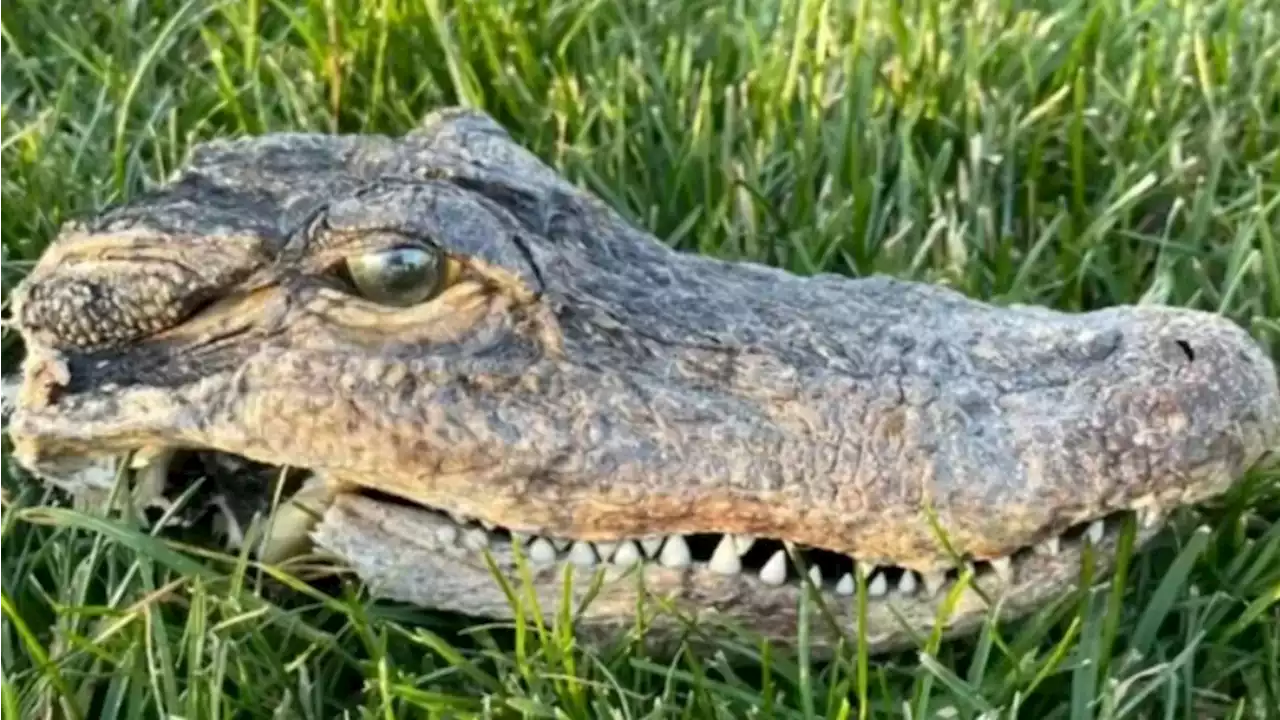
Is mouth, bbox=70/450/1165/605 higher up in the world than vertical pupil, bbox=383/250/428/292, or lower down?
lower down

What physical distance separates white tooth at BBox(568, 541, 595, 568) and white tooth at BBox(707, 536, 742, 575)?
0.51 ft

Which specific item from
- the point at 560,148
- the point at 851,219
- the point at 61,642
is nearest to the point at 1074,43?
the point at 851,219

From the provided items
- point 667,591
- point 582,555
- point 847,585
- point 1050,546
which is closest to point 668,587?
point 667,591

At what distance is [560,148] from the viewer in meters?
3.35

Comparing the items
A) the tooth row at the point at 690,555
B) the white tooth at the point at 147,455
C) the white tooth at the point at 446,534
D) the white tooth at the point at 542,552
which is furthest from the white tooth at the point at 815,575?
the white tooth at the point at 147,455

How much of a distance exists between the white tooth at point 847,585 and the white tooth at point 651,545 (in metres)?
0.24

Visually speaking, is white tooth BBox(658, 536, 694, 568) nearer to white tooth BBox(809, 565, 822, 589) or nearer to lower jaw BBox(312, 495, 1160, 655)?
lower jaw BBox(312, 495, 1160, 655)

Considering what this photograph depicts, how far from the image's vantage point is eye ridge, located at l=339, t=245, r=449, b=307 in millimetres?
2123

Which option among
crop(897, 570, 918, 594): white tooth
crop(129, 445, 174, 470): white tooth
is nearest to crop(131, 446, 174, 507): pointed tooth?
crop(129, 445, 174, 470): white tooth

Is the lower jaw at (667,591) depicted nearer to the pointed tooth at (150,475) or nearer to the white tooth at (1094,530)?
the white tooth at (1094,530)

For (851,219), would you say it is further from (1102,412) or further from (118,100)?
(118,100)

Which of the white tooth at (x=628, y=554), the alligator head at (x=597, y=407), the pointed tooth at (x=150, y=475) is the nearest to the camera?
the alligator head at (x=597, y=407)

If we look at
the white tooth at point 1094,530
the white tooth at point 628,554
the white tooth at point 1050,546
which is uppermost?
the white tooth at point 1094,530

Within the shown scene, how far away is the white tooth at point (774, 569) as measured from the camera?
6.99 feet
